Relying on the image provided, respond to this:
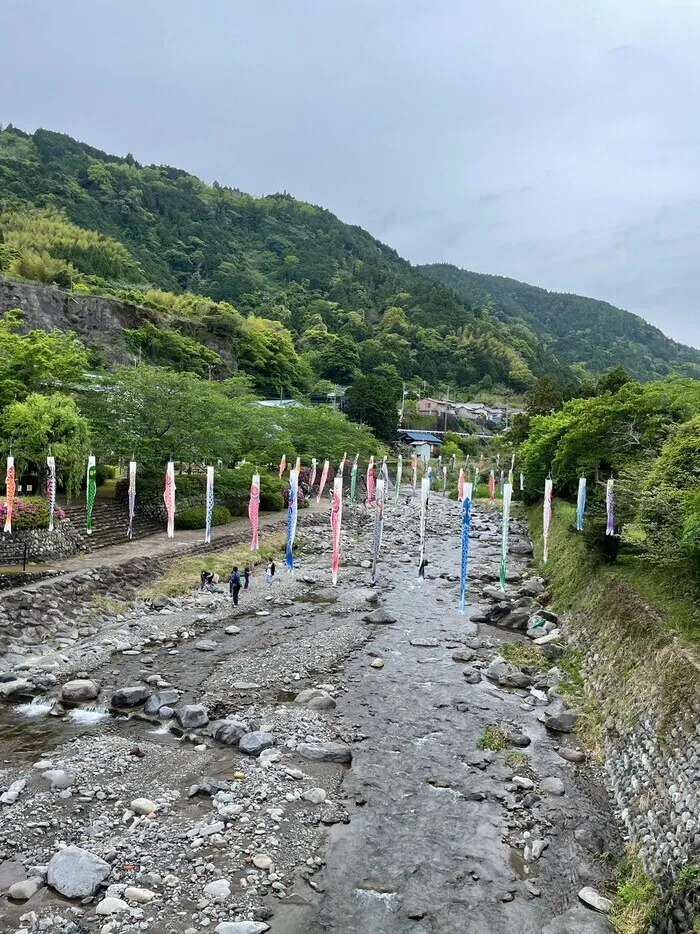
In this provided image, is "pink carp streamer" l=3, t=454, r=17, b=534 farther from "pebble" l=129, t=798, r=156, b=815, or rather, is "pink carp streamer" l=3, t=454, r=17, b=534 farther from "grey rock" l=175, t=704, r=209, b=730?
"pebble" l=129, t=798, r=156, b=815

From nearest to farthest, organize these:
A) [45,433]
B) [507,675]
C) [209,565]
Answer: [507,675]
[45,433]
[209,565]

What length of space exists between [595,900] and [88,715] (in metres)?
9.50

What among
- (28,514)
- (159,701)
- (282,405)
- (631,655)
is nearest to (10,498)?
(28,514)

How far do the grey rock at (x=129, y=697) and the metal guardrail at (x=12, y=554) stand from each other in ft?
22.8

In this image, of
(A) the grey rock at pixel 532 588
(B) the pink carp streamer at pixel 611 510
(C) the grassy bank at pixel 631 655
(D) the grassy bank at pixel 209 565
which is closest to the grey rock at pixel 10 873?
(C) the grassy bank at pixel 631 655

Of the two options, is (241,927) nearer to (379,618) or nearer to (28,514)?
(379,618)

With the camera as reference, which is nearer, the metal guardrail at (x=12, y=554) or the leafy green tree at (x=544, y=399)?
the metal guardrail at (x=12, y=554)

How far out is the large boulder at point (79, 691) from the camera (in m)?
12.4

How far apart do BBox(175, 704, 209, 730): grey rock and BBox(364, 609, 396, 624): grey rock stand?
817 centimetres

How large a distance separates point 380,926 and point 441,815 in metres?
2.50

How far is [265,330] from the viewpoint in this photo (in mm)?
80812

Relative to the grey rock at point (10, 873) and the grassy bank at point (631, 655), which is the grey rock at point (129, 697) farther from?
A: the grassy bank at point (631, 655)

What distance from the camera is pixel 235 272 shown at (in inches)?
4621

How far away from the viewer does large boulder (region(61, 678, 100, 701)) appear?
12.4 m
